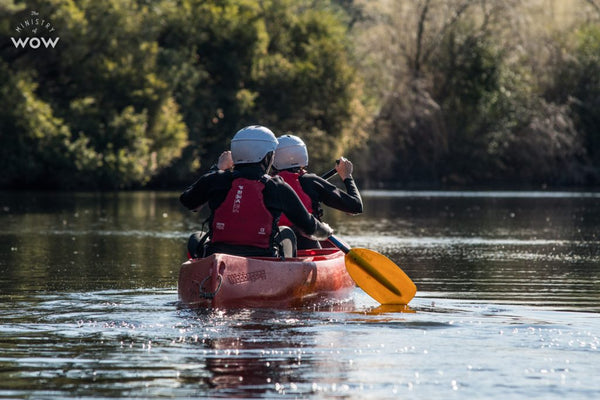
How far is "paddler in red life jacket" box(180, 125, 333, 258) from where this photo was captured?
36.9ft

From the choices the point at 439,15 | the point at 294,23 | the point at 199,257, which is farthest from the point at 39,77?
the point at 199,257

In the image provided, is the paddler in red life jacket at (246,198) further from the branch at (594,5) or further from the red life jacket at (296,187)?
the branch at (594,5)

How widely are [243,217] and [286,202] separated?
1.45 feet

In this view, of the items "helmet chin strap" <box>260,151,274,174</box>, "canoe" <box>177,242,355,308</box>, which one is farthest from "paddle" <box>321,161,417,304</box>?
"helmet chin strap" <box>260,151,274,174</box>

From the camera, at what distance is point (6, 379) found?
25.2ft

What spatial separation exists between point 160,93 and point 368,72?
13.5 m

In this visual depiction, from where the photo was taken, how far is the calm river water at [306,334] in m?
7.55

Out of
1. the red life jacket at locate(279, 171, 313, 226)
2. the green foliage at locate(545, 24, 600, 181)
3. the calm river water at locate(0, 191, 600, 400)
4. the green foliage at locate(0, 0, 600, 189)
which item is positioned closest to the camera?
the calm river water at locate(0, 191, 600, 400)

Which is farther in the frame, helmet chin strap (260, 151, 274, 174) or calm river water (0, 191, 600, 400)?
helmet chin strap (260, 151, 274, 174)

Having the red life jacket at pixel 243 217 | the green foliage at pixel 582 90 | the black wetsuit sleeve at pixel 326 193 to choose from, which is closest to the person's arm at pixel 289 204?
the red life jacket at pixel 243 217

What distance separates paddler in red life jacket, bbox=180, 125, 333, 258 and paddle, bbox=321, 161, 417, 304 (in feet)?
4.65

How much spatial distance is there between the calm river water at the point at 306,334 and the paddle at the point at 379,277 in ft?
0.71

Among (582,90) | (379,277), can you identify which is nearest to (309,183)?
(379,277)

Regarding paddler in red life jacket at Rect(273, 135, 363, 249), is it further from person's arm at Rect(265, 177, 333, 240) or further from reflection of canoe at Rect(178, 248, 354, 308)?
person's arm at Rect(265, 177, 333, 240)
